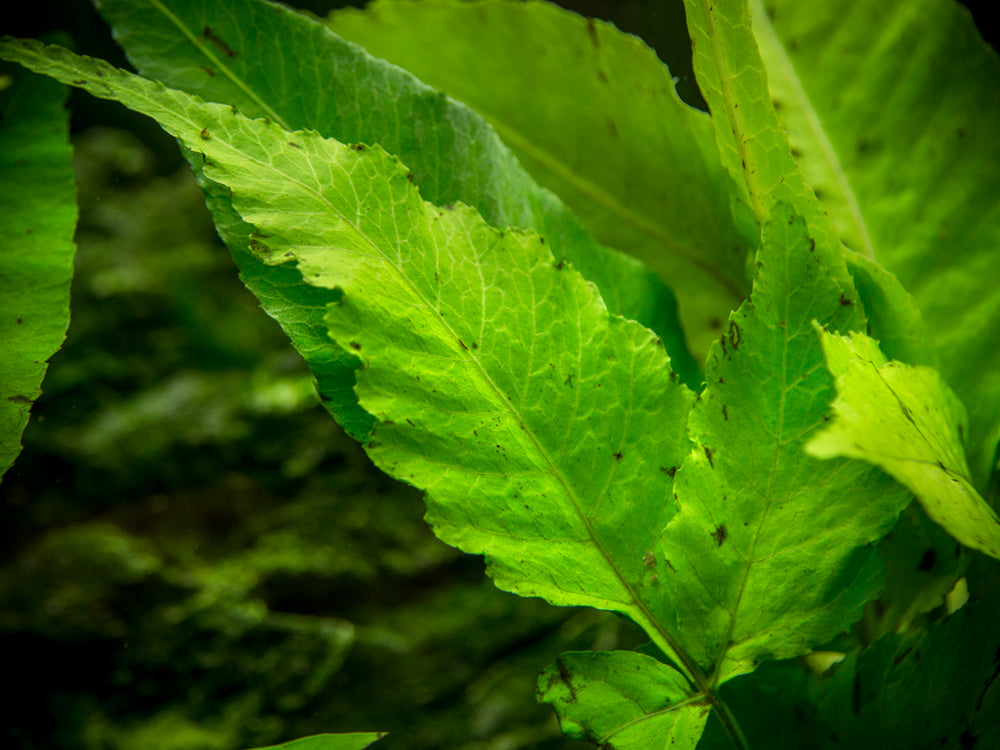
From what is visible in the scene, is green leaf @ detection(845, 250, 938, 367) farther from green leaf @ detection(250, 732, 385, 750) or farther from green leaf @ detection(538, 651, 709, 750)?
green leaf @ detection(250, 732, 385, 750)

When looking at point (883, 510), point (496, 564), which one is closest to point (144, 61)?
point (496, 564)

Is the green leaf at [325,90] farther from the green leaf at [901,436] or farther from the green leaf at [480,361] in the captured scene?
the green leaf at [901,436]

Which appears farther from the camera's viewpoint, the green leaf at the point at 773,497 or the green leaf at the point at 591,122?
the green leaf at the point at 591,122

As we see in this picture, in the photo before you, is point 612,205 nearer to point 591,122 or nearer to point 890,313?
point 591,122

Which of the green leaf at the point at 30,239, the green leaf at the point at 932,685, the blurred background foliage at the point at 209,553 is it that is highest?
the green leaf at the point at 932,685

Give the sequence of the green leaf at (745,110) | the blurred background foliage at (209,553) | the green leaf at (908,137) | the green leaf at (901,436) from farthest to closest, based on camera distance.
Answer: the blurred background foliage at (209,553) < the green leaf at (908,137) < the green leaf at (745,110) < the green leaf at (901,436)

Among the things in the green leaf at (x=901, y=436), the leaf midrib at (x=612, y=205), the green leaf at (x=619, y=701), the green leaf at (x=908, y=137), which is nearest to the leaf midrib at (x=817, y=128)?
the green leaf at (x=908, y=137)

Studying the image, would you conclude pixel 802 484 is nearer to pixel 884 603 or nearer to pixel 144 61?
pixel 884 603
